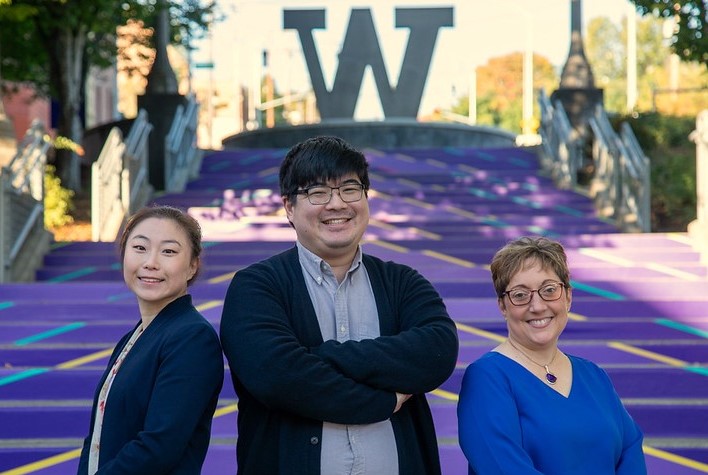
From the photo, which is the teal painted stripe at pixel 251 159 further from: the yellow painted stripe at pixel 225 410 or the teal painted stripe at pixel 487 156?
the yellow painted stripe at pixel 225 410

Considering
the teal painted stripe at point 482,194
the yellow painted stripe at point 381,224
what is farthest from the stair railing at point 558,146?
the yellow painted stripe at point 381,224

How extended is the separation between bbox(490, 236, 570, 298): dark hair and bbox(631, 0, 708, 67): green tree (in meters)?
8.17

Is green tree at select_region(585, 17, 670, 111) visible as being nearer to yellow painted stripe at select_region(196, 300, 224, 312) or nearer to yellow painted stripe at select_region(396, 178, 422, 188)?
yellow painted stripe at select_region(396, 178, 422, 188)

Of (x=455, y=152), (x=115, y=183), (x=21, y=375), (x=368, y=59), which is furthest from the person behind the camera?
(x=368, y=59)

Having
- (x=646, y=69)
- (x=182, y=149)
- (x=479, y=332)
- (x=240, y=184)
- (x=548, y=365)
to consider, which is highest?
(x=646, y=69)

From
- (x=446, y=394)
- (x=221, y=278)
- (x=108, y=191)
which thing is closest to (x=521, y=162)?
(x=108, y=191)

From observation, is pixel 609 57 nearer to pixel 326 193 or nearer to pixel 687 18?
pixel 687 18

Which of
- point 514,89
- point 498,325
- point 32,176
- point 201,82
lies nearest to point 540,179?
point 32,176

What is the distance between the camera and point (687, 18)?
1071cm

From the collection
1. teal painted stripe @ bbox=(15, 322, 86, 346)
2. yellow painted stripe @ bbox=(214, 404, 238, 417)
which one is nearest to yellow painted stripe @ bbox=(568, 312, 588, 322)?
yellow painted stripe @ bbox=(214, 404, 238, 417)

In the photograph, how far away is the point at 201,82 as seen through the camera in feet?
296

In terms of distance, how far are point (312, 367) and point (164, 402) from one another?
39 centimetres

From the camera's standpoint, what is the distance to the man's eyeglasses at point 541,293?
3021mm

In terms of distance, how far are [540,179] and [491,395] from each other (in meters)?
12.2
